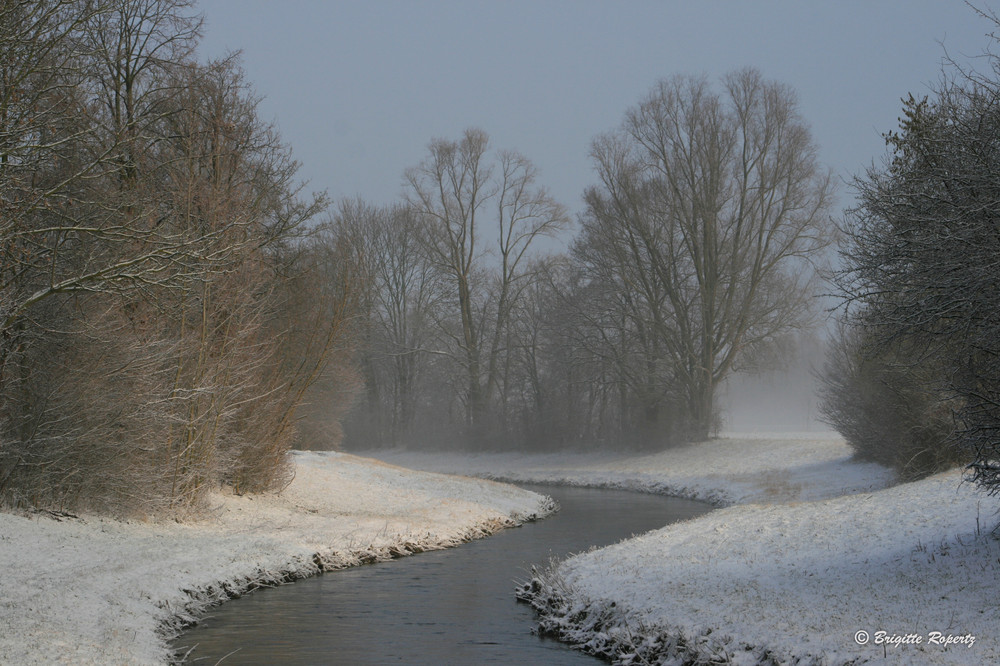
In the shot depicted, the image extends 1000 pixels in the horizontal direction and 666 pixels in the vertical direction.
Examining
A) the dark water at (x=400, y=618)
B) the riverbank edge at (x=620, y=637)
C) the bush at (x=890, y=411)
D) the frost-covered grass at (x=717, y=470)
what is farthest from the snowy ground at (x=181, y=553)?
the bush at (x=890, y=411)

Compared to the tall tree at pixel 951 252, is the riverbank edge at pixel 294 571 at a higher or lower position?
lower

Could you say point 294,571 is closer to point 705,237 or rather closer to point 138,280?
point 138,280

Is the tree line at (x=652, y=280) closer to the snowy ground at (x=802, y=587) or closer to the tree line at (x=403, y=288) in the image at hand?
the tree line at (x=403, y=288)

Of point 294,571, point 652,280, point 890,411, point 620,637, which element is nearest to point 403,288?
point 652,280

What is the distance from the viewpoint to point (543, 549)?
17.0 meters

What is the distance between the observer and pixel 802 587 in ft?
30.7

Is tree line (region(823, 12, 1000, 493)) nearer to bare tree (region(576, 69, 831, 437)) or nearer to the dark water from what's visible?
the dark water

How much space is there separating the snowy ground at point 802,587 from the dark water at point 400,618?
76cm

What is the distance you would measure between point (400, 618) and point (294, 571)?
12.1 ft

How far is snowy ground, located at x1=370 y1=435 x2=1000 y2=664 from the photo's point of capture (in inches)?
290

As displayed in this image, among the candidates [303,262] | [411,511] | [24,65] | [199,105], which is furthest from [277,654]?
[303,262]

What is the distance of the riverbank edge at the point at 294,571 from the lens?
34.4 feet

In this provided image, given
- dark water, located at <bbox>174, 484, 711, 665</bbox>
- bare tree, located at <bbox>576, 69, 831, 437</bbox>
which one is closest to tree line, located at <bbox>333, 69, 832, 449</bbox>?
bare tree, located at <bbox>576, 69, 831, 437</bbox>

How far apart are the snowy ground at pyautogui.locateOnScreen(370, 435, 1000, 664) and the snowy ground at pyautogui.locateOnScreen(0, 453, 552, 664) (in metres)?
4.64
